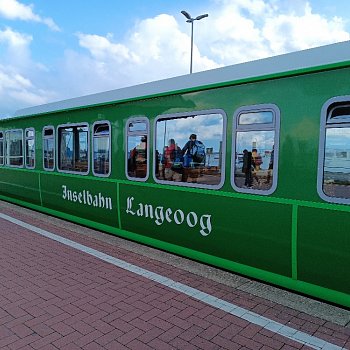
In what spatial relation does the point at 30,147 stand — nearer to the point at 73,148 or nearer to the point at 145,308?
the point at 73,148

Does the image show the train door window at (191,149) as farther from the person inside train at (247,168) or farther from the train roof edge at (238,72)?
the train roof edge at (238,72)

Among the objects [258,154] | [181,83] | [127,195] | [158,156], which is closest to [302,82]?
[258,154]

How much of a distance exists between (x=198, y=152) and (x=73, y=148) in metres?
3.34

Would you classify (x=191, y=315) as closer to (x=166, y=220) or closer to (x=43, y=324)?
(x=43, y=324)

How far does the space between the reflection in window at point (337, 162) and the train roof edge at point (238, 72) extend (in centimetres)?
64

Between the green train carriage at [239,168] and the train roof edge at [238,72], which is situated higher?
the train roof edge at [238,72]

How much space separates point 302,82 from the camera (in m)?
3.63

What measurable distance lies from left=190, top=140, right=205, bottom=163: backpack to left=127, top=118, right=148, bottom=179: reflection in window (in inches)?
37.8

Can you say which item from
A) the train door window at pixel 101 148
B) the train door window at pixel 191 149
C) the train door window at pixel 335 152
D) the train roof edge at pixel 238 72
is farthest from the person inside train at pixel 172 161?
the train door window at pixel 335 152

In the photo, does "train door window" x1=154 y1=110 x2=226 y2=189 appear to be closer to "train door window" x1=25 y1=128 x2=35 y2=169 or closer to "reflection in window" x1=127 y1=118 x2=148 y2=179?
"reflection in window" x1=127 y1=118 x2=148 y2=179

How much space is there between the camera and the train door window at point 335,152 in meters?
3.37

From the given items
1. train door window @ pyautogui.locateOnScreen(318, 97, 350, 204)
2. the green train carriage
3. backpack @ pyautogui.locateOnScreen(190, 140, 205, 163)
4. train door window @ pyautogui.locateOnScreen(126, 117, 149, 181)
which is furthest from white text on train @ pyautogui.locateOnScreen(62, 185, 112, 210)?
train door window @ pyautogui.locateOnScreen(318, 97, 350, 204)

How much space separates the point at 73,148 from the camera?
23.3 feet

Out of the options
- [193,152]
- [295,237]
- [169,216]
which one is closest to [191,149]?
[193,152]
